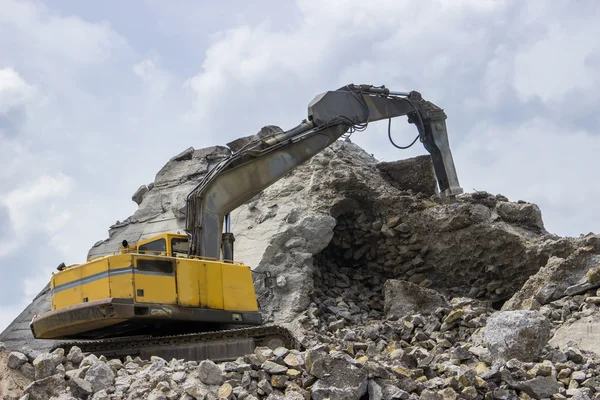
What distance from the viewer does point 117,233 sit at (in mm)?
18625

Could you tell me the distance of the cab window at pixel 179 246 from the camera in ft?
35.6

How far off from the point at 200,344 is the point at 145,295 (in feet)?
3.07

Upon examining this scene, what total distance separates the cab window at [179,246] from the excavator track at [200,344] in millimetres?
1270

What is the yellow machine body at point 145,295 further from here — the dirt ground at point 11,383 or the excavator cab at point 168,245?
the dirt ground at point 11,383

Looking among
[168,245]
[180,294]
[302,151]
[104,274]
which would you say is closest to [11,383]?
[104,274]

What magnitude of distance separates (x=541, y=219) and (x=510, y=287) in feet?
5.71

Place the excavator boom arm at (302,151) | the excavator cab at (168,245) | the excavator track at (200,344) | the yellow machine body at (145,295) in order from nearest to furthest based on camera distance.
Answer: the yellow machine body at (145,295) → the excavator track at (200,344) → the excavator cab at (168,245) → the excavator boom arm at (302,151)

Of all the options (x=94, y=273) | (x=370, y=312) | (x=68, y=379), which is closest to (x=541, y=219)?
(x=370, y=312)

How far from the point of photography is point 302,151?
12609mm

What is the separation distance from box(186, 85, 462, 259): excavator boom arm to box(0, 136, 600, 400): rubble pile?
1355 millimetres

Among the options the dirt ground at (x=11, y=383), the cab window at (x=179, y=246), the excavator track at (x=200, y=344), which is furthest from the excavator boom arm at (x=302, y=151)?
the dirt ground at (x=11, y=383)

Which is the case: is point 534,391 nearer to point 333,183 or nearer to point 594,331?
point 594,331

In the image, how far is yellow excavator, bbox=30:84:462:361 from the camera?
9602 millimetres

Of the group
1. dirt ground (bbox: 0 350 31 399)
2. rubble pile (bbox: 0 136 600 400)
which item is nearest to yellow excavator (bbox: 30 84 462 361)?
rubble pile (bbox: 0 136 600 400)
